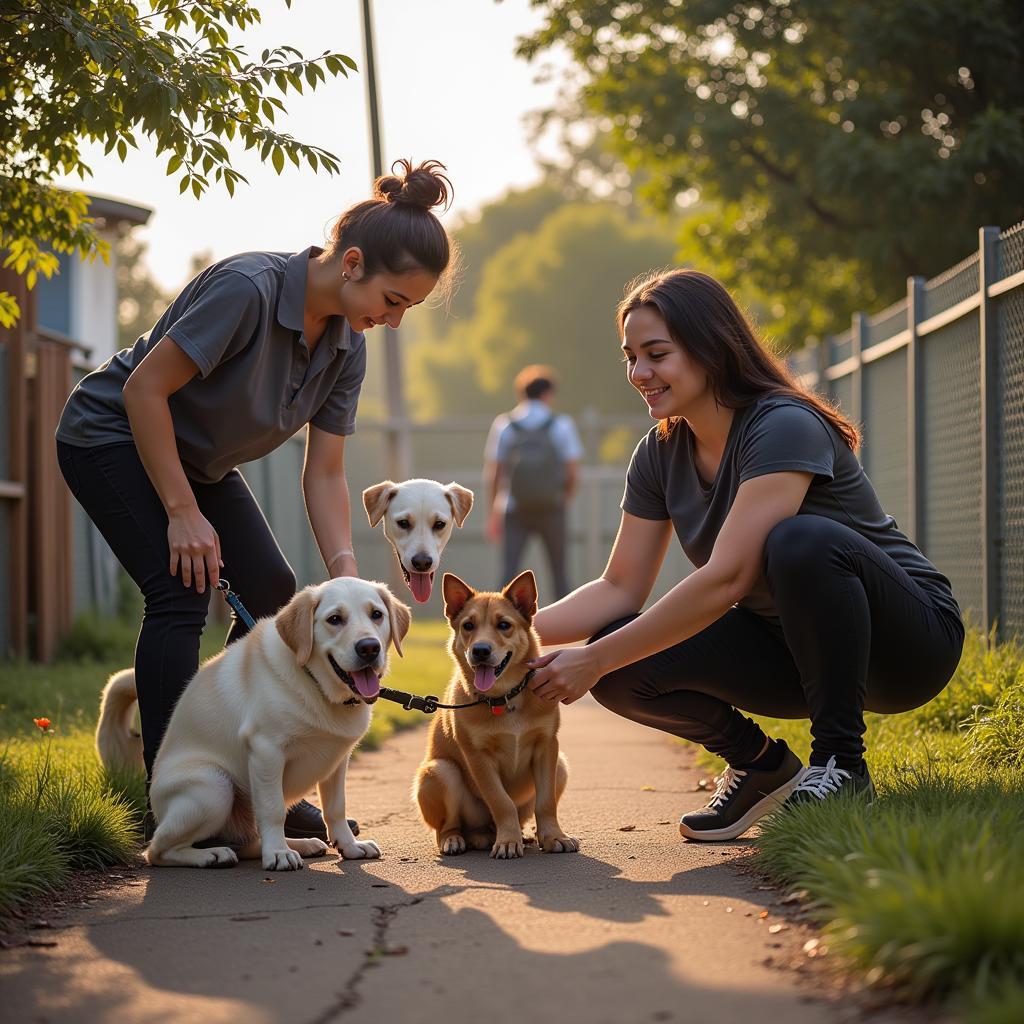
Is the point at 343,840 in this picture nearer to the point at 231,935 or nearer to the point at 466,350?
the point at 231,935

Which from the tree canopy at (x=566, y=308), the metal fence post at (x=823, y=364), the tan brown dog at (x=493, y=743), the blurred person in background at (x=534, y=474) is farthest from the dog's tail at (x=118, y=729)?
the tree canopy at (x=566, y=308)

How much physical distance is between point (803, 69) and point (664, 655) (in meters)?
10.0

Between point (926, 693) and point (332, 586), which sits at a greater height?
point (332, 586)

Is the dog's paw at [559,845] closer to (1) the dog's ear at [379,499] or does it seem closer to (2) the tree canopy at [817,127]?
(1) the dog's ear at [379,499]

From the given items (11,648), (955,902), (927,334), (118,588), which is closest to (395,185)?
(955,902)

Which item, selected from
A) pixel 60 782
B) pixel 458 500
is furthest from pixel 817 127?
pixel 60 782

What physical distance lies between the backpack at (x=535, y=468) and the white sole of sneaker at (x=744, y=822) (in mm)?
7393

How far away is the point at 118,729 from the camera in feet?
15.6

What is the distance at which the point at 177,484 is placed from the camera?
158 inches

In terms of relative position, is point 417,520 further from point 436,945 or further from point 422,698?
point 436,945

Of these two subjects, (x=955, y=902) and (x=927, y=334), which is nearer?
(x=955, y=902)

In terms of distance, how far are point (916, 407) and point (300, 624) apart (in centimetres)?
498

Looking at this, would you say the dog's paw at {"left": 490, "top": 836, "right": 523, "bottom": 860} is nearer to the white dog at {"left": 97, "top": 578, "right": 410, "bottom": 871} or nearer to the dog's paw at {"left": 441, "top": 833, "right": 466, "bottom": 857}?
the dog's paw at {"left": 441, "top": 833, "right": 466, "bottom": 857}

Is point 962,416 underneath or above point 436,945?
above
